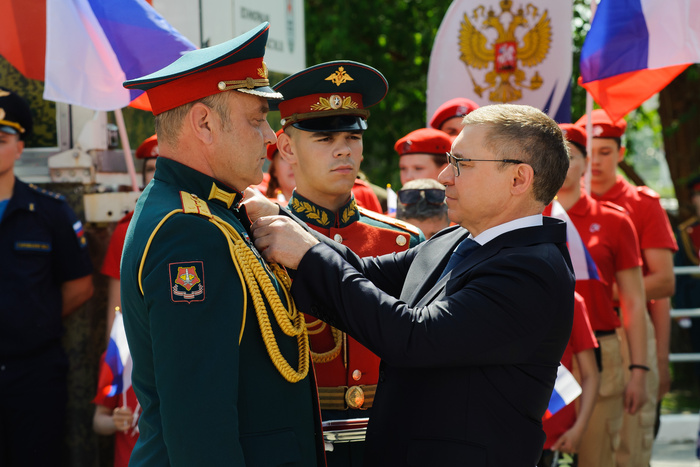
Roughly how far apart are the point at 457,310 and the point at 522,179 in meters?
0.45

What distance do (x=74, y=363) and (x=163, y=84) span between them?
3364 mm

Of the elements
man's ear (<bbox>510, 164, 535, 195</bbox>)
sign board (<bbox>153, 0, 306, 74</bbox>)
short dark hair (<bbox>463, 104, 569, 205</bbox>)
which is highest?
sign board (<bbox>153, 0, 306, 74</bbox>)

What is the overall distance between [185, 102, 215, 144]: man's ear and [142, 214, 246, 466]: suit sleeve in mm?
332

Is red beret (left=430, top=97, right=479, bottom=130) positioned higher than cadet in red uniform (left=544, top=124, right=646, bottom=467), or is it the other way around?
red beret (left=430, top=97, right=479, bottom=130)

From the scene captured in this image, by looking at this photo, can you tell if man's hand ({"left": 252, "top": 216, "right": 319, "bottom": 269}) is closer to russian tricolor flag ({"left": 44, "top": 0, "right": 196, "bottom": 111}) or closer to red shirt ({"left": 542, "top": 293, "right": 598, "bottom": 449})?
russian tricolor flag ({"left": 44, "top": 0, "right": 196, "bottom": 111})

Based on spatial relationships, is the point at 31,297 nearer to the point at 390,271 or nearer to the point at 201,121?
the point at 390,271

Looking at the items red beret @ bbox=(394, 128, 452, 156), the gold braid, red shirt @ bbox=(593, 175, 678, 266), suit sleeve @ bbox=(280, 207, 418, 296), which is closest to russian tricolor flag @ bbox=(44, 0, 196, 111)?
red beret @ bbox=(394, 128, 452, 156)

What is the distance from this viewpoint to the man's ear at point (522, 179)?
2238mm

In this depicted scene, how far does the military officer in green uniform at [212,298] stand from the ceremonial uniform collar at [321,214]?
845mm

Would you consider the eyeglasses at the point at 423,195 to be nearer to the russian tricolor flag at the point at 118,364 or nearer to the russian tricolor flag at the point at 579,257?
the russian tricolor flag at the point at 579,257

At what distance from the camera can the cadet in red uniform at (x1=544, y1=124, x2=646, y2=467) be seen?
467 centimetres

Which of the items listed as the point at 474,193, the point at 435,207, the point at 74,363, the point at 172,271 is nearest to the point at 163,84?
the point at 172,271

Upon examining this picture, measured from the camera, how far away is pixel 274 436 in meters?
1.97

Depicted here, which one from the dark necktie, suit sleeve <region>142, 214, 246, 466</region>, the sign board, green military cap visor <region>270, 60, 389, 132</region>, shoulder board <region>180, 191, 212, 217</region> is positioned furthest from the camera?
the sign board
